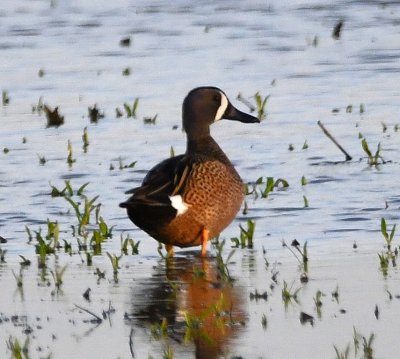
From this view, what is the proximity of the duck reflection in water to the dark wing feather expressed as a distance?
15.7 inches

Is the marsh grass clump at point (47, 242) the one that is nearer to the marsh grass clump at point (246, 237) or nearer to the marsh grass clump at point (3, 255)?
the marsh grass clump at point (3, 255)

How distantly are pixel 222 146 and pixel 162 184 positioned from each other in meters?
3.43

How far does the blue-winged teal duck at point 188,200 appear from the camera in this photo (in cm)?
858

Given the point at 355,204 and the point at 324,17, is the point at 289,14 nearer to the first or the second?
the point at 324,17

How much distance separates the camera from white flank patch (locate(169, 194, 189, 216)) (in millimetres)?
8695

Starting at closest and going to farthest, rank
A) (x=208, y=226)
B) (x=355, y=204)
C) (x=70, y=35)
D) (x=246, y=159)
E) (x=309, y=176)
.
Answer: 1. (x=208, y=226)
2. (x=355, y=204)
3. (x=309, y=176)
4. (x=246, y=159)
5. (x=70, y=35)

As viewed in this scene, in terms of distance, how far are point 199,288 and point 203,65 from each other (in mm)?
7424

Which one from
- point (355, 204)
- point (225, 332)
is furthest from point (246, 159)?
point (225, 332)

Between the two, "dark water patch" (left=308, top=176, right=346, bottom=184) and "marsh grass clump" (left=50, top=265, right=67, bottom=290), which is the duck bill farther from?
"marsh grass clump" (left=50, top=265, right=67, bottom=290)

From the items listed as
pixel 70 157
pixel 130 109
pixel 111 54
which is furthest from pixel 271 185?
pixel 111 54

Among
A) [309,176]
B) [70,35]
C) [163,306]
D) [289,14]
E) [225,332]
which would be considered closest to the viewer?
[225,332]

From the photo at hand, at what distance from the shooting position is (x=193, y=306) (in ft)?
24.7

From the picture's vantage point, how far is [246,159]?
455 inches

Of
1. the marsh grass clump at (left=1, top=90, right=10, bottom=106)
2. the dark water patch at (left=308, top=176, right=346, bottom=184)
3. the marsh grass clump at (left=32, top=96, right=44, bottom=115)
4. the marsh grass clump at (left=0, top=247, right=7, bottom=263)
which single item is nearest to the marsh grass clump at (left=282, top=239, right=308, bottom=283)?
the marsh grass clump at (left=0, top=247, right=7, bottom=263)
